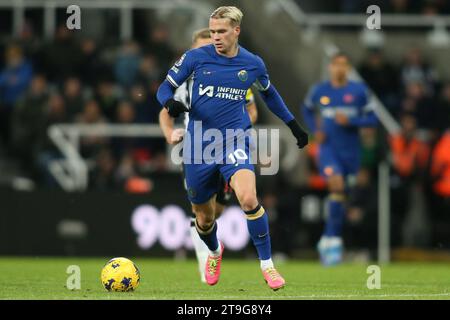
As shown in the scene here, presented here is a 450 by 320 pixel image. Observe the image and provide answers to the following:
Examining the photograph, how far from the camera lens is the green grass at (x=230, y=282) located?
9789 millimetres

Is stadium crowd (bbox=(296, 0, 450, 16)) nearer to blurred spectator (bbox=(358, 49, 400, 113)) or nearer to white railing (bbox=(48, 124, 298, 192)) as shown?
blurred spectator (bbox=(358, 49, 400, 113))

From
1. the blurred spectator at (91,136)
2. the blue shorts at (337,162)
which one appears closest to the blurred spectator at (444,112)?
the blue shorts at (337,162)

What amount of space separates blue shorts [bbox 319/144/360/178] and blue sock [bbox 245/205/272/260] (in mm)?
5534

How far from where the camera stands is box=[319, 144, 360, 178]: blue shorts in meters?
15.7

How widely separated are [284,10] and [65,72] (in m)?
3.73

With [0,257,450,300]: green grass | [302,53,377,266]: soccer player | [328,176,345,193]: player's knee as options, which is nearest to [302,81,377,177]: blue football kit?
[302,53,377,266]: soccer player

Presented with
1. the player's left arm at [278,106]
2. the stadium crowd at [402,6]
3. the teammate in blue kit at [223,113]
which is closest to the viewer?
the teammate in blue kit at [223,113]

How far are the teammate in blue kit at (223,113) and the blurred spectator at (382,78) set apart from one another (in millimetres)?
9007

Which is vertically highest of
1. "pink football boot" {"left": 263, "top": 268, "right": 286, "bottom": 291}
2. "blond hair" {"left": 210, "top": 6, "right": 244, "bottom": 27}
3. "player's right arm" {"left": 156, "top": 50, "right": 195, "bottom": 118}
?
"blond hair" {"left": 210, "top": 6, "right": 244, "bottom": 27}

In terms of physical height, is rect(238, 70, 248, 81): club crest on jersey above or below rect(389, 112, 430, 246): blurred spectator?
above

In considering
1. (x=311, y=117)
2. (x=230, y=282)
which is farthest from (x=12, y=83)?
(x=230, y=282)

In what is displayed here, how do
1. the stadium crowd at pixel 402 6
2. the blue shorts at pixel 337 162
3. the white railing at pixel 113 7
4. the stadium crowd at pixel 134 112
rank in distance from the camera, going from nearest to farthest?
the blue shorts at pixel 337 162
the stadium crowd at pixel 134 112
the white railing at pixel 113 7
the stadium crowd at pixel 402 6

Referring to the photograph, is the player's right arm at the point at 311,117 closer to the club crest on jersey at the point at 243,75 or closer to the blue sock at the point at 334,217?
the blue sock at the point at 334,217

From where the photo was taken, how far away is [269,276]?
10141mm
